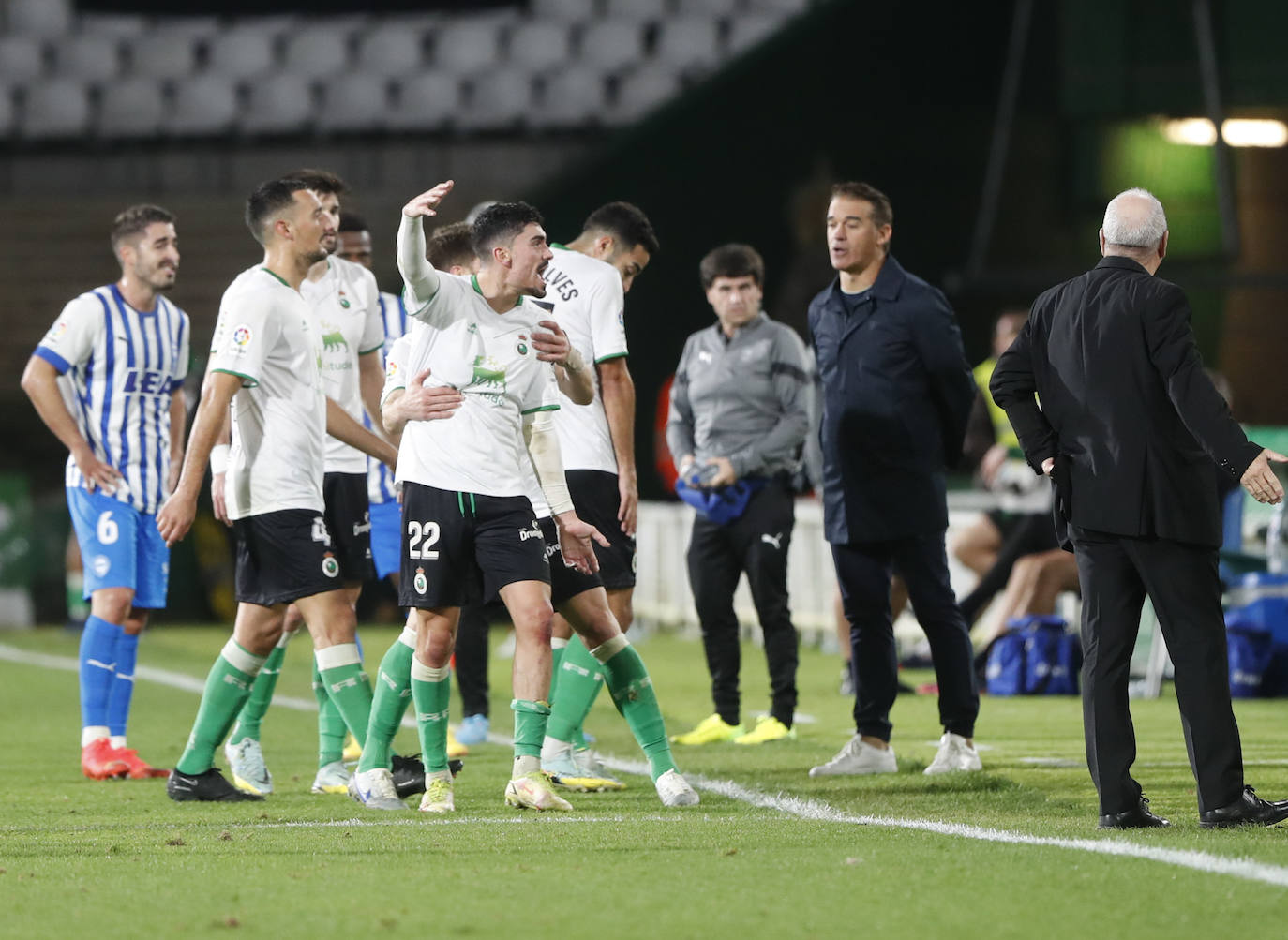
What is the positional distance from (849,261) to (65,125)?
15.9 meters

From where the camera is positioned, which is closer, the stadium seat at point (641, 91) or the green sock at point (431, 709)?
the green sock at point (431, 709)

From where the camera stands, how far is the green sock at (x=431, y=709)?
602cm

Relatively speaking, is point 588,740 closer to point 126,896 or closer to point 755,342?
point 755,342

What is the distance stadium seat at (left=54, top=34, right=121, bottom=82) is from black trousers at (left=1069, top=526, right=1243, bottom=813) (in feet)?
61.0

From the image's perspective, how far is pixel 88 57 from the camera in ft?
72.9

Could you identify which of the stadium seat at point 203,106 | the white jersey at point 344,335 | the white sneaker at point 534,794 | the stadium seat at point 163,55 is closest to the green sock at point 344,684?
the white sneaker at point 534,794

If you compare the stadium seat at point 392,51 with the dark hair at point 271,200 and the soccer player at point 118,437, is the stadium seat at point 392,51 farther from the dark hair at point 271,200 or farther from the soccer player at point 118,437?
the dark hair at point 271,200

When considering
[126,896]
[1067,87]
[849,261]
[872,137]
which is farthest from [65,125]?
[126,896]

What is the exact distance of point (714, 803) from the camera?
245 inches

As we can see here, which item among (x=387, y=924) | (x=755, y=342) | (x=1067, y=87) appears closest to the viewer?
(x=387, y=924)

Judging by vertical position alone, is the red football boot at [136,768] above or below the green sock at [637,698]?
below

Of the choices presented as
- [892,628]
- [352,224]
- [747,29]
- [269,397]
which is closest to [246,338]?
[269,397]

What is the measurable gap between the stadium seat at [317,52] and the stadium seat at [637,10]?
9.93ft

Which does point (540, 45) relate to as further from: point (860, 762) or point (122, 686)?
point (860, 762)
